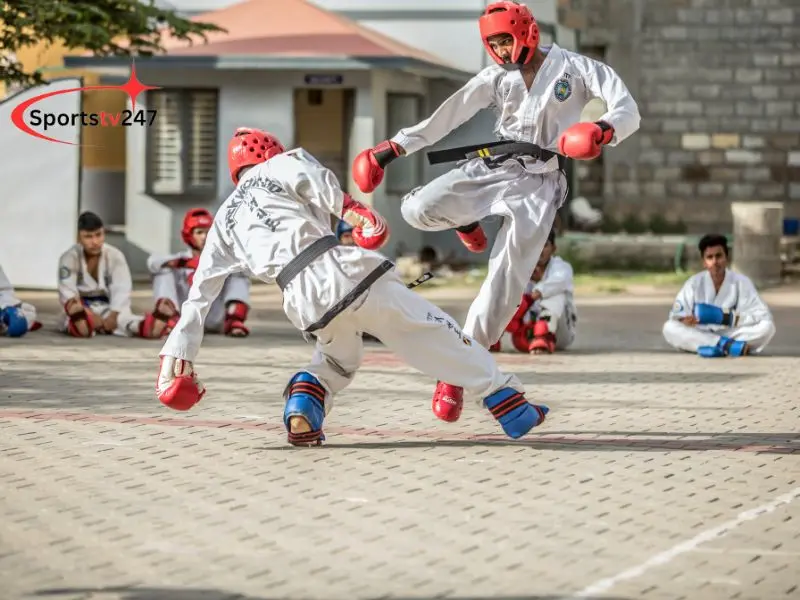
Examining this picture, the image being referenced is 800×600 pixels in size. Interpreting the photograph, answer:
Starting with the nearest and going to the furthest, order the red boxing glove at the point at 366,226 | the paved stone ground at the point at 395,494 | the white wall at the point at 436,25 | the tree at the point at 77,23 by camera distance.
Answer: the paved stone ground at the point at 395,494 < the red boxing glove at the point at 366,226 < the tree at the point at 77,23 < the white wall at the point at 436,25

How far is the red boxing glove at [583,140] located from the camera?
758 cm

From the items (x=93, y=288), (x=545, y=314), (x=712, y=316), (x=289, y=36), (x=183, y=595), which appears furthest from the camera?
(x=289, y=36)

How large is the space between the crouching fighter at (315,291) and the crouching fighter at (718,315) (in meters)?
5.15

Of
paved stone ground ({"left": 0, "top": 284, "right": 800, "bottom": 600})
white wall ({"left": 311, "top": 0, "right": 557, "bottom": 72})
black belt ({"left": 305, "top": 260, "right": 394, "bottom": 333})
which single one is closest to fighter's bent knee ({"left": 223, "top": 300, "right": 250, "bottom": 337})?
paved stone ground ({"left": 0, "top": 284, "right": 800, "bottom": 600})

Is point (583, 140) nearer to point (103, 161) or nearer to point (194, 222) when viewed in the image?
point (194, 222)

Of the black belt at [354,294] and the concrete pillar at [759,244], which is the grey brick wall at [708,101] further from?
the black belt at [354,294]

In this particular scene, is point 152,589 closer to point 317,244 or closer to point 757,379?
point 317,244

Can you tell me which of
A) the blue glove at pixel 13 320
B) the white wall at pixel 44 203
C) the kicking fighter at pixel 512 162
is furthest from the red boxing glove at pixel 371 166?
the white wall at pixel 44 203

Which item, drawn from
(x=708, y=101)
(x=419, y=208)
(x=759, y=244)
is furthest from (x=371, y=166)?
(x=708, y=101)

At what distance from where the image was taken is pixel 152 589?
511 cm

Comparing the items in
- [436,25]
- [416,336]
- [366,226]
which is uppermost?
[436,25]

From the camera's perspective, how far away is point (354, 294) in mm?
7262

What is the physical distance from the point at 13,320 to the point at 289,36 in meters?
9.35

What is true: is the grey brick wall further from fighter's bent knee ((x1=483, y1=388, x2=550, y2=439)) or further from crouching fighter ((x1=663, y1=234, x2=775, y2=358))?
fighter's bent knee ((x1=483, y1=388, x2=550, y2=439))
